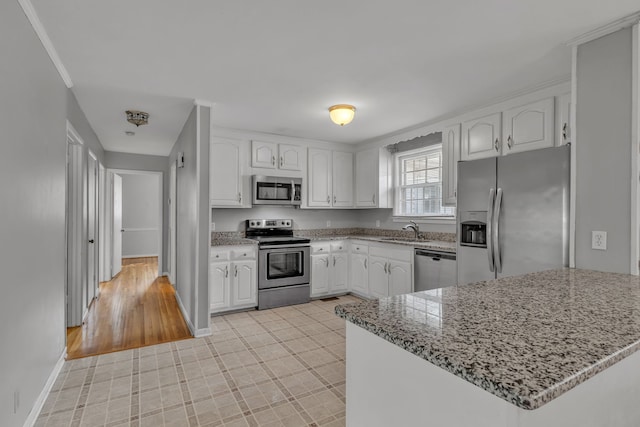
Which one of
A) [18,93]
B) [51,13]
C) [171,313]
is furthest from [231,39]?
[171,313]

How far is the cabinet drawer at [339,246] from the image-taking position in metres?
4.82

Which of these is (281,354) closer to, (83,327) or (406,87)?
(83,327)

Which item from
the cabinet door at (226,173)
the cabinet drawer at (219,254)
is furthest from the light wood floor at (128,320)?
the cabinet door at (226,173)

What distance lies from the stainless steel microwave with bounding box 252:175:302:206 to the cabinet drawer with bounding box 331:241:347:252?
778mm

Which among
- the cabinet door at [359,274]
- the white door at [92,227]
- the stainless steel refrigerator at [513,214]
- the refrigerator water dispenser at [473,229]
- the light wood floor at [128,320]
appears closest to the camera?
the stainless steel refrigerator at [513,214]

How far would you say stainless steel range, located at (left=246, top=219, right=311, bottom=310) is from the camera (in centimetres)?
422

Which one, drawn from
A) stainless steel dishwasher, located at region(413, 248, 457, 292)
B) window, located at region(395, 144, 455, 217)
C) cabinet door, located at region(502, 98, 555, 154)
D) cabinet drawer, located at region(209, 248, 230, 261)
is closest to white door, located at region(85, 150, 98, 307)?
cabinet drawer, located at region(209, 248, 230, 261)

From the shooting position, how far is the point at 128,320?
12.6 feet

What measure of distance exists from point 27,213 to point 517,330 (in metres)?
2.37

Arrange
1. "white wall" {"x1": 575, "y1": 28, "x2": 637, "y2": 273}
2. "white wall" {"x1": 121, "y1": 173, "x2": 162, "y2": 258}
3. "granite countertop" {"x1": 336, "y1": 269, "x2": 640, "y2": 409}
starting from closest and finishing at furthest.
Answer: "granite countertop" {"x1": 336, "y1": 269, "x2": 640, "y2": 409}
"white wall" {"x1": 575, "y1": 28, "x2": 637, "y2": 273}
"white wall" {"x1": 121, "y1": 173, "x2": 162, "y2": 258}

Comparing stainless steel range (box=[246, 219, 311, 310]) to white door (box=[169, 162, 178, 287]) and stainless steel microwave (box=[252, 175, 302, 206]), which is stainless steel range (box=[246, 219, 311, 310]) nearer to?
stainless steel microwave (box=[252, 175, 302, 206])

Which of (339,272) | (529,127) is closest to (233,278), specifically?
(339,272)

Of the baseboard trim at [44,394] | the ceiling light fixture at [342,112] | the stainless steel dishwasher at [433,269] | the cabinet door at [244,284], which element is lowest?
the baseboard trim at [44,394]

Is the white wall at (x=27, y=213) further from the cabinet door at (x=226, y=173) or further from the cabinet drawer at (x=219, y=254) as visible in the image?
the cabinet door at (x=226, y=173)
